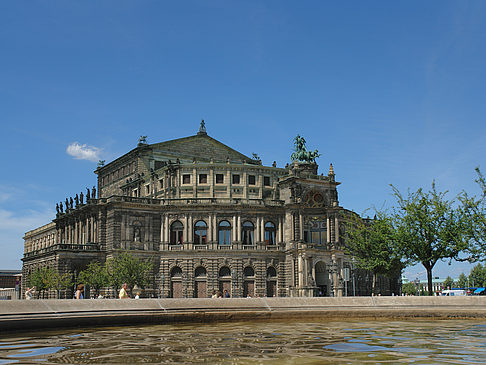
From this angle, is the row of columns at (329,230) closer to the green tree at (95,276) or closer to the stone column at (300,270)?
→ the stone column at (300,270)

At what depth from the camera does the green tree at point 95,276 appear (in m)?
67.9

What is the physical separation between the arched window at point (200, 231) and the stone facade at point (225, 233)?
14 cm

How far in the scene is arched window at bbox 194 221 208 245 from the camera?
76.9 metres

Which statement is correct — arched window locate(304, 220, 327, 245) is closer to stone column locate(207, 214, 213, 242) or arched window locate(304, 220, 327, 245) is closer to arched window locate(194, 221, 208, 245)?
stone column locate(207, 214, 213, 242)

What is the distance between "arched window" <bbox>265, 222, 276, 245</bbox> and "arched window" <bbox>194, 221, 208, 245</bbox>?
8510mm

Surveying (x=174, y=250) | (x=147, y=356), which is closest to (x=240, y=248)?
(x=174, y=250)

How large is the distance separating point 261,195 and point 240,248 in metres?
9.40

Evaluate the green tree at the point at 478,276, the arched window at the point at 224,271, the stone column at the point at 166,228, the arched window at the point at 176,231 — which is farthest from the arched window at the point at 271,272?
the green tree at the point at 478,276

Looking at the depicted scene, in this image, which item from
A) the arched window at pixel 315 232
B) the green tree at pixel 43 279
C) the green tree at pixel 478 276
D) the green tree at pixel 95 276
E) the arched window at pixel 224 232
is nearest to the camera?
the green tree at pixel 95 276

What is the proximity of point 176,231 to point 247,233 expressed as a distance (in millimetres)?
9752

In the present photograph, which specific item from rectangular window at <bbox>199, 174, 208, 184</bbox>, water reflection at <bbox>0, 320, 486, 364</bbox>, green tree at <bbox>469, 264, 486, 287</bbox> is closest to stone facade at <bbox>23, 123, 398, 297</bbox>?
rectangular window at <bbox>199, 174, 208, 184</bbox>

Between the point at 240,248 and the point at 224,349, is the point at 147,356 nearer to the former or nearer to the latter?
the point at 224,349

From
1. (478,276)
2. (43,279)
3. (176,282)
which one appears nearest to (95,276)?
(43,279)

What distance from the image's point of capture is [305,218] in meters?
78.6
